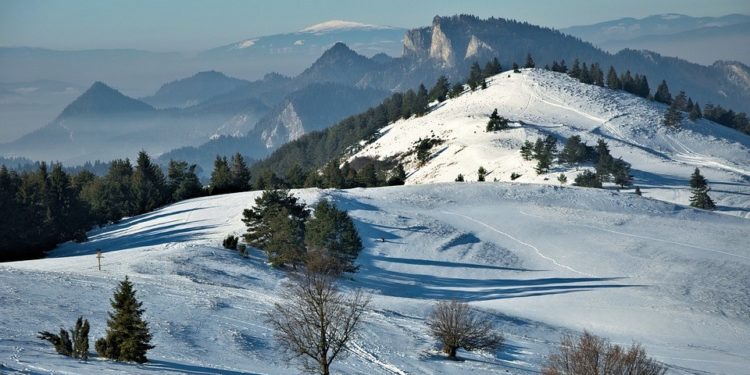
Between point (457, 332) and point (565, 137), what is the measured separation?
301ft

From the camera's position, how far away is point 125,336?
24.5 metres

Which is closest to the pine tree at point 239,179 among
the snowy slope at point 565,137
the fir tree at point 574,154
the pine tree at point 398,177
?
the pine tree at point 398,177

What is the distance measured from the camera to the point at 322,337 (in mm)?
23016

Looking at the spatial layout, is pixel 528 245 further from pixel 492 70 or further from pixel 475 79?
pixel 492 70

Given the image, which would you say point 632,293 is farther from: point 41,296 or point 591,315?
point 41,296

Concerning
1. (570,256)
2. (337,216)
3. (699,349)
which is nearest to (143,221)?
(337,216)

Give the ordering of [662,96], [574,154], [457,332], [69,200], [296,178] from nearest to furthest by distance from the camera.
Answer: [457,332] < [69,200] < [574,154] < [296,178] < [662,96]

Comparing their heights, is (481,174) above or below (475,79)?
below

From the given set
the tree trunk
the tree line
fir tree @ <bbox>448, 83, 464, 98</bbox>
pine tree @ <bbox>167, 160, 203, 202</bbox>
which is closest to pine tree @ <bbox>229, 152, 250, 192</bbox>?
pine tree @ <bbox>167, 160, 203, 202</bbox>

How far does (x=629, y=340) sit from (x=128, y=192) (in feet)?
202

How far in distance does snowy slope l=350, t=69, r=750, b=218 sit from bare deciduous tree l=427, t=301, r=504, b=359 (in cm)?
6205

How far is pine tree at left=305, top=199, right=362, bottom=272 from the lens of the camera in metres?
51.0

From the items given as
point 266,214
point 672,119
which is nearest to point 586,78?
point 672,119

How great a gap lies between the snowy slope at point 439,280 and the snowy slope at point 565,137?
26543 mm
